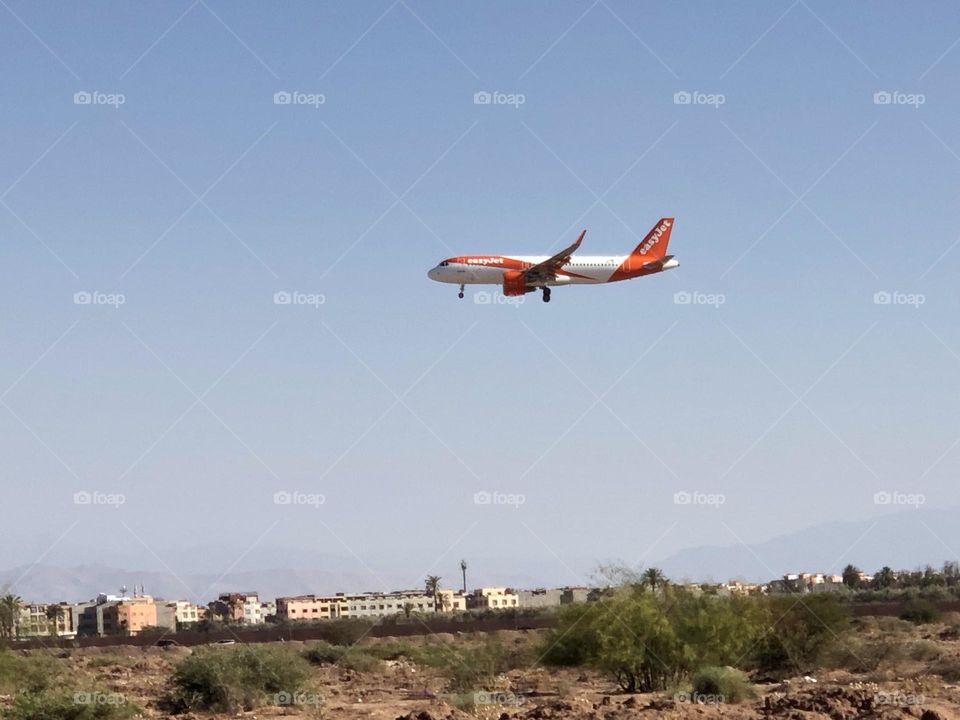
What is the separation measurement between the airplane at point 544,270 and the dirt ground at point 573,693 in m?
17.8

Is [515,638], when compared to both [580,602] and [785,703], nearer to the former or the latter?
[580,602]

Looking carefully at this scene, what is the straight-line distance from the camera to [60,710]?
107 feet

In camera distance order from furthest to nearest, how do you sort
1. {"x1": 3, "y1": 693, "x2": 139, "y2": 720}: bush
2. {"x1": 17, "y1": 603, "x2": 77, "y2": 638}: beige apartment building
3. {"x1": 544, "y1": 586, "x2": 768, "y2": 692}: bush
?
{"x1": 17, "y1": 603, "x2": 77, "y2": 638}: beige apartment building < {"x1": 544, "y1": 586, "x2": 768, "y2": 692}: bush < {"x1": 3, "y1": 693, "x2": 139, "y2": 720}: bush

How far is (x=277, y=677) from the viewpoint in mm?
42219
